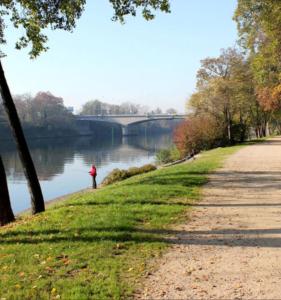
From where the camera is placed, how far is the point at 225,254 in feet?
20.9

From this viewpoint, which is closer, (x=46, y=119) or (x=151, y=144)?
(x=151, y=144)

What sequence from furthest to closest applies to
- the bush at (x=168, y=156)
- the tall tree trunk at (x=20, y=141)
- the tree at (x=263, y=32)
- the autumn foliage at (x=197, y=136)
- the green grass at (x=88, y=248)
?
1. the autumn foliage at (x=197, y=136)
2. the bush at (x=168, y=156)
3. the tree at (x=263, y=32)
4. the tall tree trunk at (x=20, y=141)
5. the green grass at (x=88, y=248)

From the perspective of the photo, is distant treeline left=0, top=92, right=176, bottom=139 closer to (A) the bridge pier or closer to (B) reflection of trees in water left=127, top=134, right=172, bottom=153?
(A) the bridge pier

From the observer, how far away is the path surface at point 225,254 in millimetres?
5047

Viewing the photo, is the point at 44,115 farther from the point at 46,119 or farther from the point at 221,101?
the point at 221,101

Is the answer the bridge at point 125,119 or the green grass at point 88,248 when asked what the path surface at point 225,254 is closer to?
the green grass at point 88,248

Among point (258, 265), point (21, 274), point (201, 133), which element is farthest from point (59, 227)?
point (201, 133)

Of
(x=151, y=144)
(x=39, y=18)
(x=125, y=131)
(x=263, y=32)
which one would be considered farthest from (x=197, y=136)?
(x=125, y=131)

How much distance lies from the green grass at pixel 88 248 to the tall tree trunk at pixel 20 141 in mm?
1578

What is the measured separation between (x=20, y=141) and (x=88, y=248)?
5.66 meters

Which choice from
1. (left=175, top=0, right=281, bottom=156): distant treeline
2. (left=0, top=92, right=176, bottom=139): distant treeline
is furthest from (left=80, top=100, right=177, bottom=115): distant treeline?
(left=175, top=0, right=281, bottom=156): distant treeline

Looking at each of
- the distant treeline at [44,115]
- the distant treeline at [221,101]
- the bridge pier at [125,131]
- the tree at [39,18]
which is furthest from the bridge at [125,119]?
the tree at [39,18]

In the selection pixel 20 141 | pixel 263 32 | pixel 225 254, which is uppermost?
pixel 263 32

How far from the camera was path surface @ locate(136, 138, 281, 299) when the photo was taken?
505 centimetres
